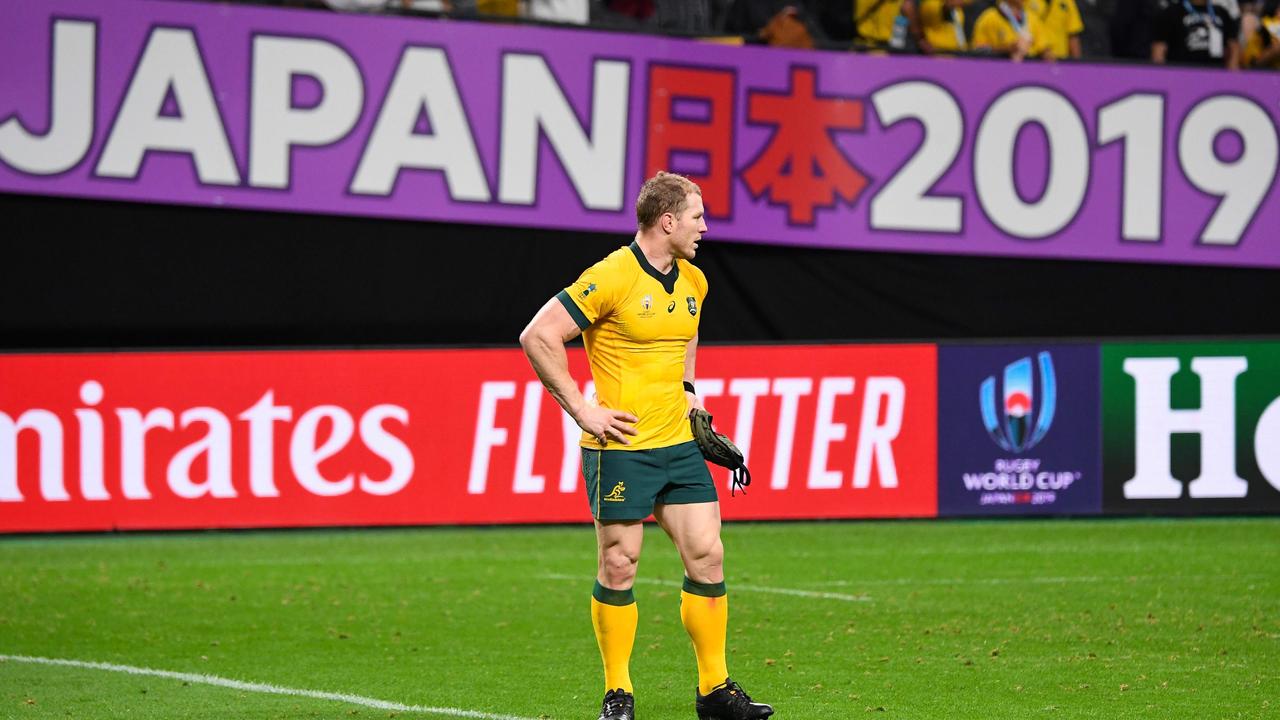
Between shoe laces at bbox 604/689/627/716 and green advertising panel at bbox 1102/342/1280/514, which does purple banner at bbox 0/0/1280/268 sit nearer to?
green advertising panel at bbox 1102/342/1280/514

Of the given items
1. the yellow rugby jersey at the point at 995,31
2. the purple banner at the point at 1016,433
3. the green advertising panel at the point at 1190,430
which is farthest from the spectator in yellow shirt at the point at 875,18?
the green advertising panel at the point at 1190,430

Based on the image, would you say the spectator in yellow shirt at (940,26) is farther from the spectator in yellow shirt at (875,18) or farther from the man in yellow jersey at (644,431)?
the man in yellow jersey at (644,431)

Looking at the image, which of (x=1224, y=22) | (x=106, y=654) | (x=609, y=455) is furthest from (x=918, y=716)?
(x=1224, y=22)

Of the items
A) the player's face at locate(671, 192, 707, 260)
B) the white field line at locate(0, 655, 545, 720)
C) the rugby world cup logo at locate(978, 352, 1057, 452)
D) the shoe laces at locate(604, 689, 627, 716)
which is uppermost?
the player's face at locate(671, 192, 707, 260)

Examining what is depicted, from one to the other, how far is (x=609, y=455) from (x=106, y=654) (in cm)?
364

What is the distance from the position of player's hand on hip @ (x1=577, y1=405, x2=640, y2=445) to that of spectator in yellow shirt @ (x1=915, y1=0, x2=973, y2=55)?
10825 millimetres

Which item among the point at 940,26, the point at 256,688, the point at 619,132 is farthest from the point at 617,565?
the point at 940,26

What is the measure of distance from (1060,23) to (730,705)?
1201 cm

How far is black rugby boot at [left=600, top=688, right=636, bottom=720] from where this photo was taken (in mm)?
7328

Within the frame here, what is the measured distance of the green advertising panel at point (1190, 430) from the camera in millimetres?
15172

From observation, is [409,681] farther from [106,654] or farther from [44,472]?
[44,472]

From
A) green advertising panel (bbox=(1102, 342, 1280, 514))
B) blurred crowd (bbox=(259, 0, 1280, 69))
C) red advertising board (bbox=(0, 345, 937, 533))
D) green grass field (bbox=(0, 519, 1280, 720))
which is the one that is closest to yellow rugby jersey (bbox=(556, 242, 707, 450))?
green grass field (bbox=(0, 519, 1280, 720))

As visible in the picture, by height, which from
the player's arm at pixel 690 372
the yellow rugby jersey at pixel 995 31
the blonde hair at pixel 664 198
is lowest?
the player's arm at pixel 690 372

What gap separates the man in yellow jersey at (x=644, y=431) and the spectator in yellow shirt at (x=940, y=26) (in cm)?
1051
